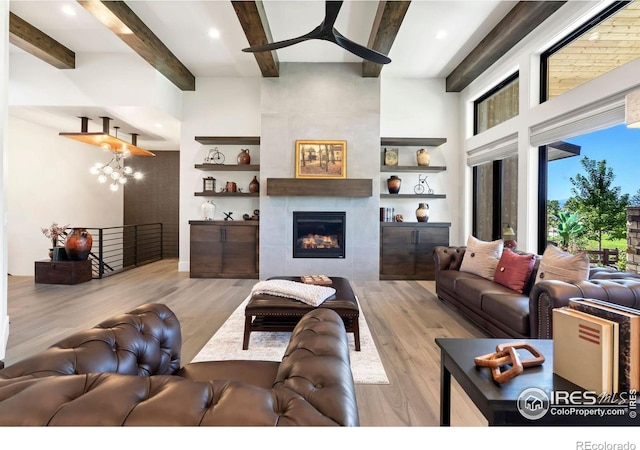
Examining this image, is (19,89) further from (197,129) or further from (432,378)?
(432,378)

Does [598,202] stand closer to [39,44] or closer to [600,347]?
[600,347]

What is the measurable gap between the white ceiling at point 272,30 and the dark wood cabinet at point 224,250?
7.57ft

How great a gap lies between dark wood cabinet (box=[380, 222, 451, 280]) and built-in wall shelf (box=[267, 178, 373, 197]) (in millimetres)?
766

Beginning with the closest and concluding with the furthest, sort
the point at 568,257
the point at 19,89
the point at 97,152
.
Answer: the point at 568,257
the point at 19,89
the point at 97,152

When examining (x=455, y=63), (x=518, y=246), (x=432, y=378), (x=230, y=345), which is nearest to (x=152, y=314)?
(x=230, y=345)

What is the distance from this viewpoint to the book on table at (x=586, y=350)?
992 millimetres

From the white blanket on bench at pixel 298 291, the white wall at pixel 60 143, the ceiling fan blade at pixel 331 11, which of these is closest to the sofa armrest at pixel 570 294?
the white blanket on bench at pixel 298 291

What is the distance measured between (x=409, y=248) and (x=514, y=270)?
2.55 meters

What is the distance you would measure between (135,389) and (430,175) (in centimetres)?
608

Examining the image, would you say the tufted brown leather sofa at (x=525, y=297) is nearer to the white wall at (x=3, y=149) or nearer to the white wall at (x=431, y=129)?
the white wall at (x=431, y=129)

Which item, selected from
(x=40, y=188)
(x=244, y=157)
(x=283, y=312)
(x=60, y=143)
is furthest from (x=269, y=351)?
(x=60, y=143)

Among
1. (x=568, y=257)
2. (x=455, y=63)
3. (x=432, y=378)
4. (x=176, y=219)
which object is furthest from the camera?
(x=176, y=219)

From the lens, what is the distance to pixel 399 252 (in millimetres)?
5609
